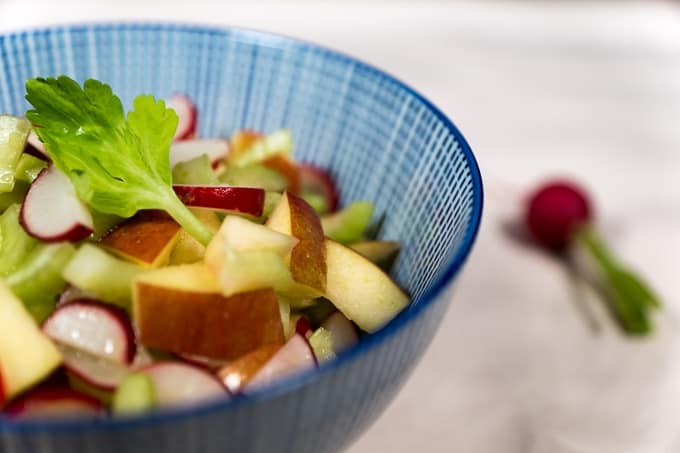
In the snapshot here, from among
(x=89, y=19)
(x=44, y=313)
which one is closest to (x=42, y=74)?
(x=44, y=313)

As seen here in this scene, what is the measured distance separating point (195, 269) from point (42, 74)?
1.77ft

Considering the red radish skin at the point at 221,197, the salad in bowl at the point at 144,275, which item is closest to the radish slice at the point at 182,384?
the salad in bowl at the point at 144,275

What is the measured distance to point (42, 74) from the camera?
3.84ft

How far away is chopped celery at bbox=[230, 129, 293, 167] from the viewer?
1.13 metres

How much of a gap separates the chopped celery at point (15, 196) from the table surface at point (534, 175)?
60cm

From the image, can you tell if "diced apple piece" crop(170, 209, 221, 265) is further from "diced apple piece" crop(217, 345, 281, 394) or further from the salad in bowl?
"diced apple piece" crop(217, 345, 281, 394)

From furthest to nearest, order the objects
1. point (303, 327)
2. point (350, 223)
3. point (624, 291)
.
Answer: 1. point (624, 291)
2. point (350, 223)
3. point (303, 327)

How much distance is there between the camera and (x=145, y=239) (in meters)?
0.84

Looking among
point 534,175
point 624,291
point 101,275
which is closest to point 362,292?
point 101,275

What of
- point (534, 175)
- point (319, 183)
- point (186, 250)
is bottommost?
point (534, 175)

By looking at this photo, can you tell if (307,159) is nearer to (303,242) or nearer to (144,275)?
(303,242)

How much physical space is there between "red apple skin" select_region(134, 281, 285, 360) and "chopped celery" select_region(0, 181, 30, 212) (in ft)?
0.88

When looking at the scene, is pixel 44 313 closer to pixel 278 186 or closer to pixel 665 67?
pixel 278 186

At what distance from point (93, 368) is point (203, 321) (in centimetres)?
11
